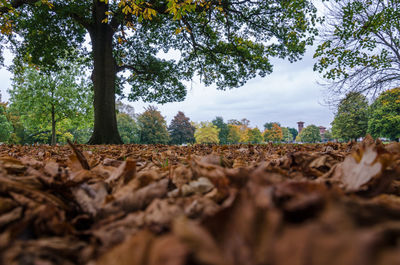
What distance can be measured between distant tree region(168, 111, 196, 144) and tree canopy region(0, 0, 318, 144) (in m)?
42.1

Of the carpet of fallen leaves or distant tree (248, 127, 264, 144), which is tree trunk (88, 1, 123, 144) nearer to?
the carpet of fallen leaves

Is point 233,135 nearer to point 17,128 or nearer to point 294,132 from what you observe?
point 17,128

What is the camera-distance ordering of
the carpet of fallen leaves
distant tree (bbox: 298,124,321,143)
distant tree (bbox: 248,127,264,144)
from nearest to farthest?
the carpet of fallen leaves
distant tree (bbox: 248,127,264,144)
distant tree (bbox: 298,124,321,143)

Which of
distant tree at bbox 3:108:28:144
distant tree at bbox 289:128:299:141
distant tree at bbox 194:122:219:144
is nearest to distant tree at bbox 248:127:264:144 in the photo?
distant tree at bbox 194:122:219:144

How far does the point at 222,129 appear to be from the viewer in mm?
68375

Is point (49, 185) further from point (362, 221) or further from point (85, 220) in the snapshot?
point (362, 221)

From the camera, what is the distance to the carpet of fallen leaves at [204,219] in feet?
1.08

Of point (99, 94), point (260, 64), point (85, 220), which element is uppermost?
point (260, 64)

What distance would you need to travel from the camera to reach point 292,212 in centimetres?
44

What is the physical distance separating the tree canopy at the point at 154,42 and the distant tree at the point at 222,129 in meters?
53.4

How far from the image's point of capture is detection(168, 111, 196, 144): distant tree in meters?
56.3

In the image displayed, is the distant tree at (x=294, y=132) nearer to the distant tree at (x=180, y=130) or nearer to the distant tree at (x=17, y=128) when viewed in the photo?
the distant tree at (x=180, y=130)

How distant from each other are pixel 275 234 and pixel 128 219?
40cm

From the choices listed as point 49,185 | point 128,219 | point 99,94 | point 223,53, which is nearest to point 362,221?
point 128,219
